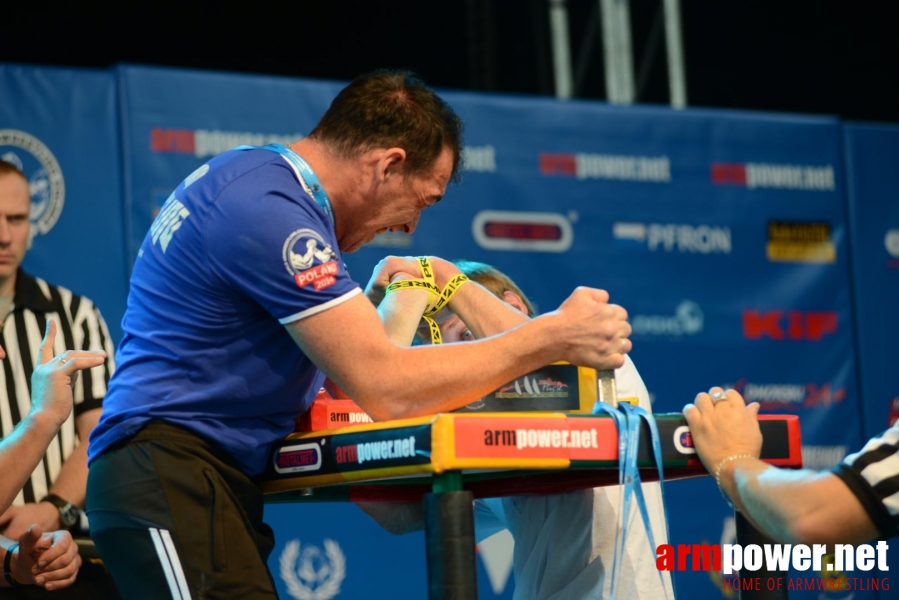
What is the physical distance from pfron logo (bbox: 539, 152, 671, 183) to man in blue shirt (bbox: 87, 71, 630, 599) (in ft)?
9.13

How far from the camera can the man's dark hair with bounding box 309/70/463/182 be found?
1.96 m

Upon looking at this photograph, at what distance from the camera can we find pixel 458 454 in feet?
5.23

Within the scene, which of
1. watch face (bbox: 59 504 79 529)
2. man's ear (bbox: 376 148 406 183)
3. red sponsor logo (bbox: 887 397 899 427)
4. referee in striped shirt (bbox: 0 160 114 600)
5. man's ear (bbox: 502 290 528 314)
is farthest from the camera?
red sponsor logo (bbox: 887 397 899 427)

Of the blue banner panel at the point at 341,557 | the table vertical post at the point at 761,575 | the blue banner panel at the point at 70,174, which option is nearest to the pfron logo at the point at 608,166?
the blue banner panel at the point at 341,557

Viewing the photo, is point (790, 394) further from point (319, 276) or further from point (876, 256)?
point (319, 276)

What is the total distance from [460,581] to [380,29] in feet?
15.6

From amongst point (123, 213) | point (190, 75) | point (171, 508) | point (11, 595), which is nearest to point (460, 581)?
point (171, 508)

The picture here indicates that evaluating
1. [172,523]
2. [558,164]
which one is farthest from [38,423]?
[558,164]

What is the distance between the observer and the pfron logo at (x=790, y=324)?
476cm

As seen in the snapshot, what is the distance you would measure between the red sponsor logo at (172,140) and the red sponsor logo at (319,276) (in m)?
2.47

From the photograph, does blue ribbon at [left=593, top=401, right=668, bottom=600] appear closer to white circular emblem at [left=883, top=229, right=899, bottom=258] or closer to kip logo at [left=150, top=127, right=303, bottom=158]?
kip logo at [left=150, top=127, right=303, bottom=158]

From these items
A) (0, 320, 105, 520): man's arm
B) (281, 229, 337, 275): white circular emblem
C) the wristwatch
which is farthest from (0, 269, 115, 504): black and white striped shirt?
(281, 229, 337, 275): white circular emblem

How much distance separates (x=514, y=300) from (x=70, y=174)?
1924mm

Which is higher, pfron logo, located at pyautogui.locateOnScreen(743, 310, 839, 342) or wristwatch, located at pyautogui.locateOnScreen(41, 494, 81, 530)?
pfron logo, located at pyautogui.locateOnScreen(743, 310, 839, 342)
